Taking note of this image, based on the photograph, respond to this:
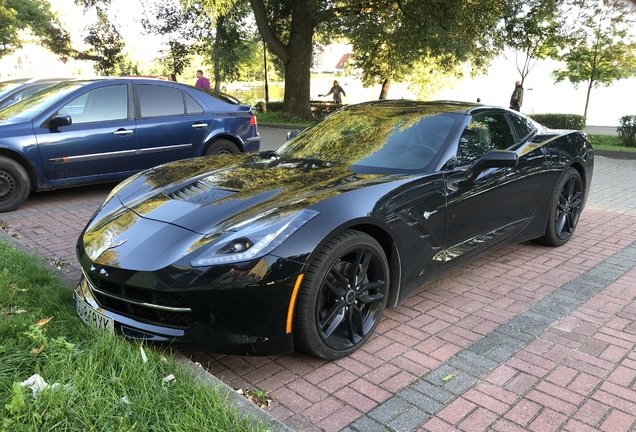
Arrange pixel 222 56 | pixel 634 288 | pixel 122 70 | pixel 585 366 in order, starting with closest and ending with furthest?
pixel 585 366 < pixel 634 288 < pixel 222 56 < pixel 122 70

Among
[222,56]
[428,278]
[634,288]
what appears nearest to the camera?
[428,278]

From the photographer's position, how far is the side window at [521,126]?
457 cm

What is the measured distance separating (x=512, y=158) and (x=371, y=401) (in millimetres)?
2023

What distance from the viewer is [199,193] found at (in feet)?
10.7

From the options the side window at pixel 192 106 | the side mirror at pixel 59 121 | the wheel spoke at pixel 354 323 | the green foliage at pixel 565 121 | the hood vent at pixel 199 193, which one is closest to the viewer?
the wheel spoke at pixel 354 323

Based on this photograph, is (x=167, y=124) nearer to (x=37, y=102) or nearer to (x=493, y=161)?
(x=37, y=102)

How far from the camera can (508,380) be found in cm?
279

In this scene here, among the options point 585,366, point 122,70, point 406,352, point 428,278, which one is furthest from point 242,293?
point 122,70

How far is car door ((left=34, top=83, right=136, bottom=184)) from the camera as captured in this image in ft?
20.1

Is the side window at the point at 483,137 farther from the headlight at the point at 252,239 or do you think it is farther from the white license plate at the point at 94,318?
the white license plate at the point at 94,318

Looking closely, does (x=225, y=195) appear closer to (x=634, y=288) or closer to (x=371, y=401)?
(x=371, y=401)

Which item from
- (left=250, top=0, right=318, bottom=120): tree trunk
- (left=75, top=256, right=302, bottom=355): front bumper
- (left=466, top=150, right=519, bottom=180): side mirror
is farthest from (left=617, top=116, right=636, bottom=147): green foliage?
(left=75, top=256, right=302, bottom=355): front bumper

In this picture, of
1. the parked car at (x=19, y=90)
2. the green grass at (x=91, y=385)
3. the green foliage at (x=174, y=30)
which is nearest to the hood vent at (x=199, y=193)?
the green grass at (x=91, y=385)

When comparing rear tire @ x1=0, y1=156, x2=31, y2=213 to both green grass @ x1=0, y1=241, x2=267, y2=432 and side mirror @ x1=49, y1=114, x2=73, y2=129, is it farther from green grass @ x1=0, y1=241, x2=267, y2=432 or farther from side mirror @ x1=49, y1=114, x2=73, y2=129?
green grass @ x1=0, y1=241, x2=267, y2=432
